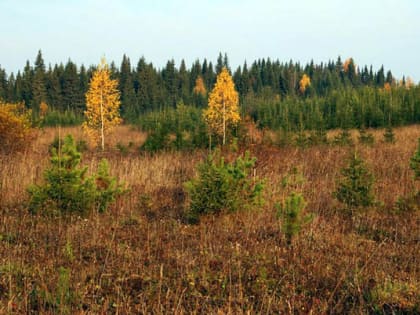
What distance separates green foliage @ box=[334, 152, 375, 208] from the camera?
6.86 meters

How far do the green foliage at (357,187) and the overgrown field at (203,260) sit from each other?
0.74 ft

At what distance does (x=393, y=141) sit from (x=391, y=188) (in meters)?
10.3

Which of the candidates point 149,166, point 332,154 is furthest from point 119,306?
point 332,154

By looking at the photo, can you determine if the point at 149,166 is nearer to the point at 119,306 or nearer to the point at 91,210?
the point at 91,210

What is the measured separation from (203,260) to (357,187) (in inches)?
149

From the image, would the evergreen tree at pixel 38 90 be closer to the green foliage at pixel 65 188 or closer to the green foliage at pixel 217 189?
the green foliage at pixel 65 188

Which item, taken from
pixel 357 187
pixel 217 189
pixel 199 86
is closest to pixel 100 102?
pixel 217 189

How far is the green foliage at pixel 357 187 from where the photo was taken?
686 centimetres

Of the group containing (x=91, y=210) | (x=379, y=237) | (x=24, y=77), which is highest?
(x=24, y=77)

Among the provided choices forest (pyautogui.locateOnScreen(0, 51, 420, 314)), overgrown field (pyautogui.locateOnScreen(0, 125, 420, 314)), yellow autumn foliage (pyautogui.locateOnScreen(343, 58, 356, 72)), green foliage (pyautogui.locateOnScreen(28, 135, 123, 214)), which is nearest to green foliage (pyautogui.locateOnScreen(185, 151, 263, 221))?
forest (pyautogui.locateOnScreen(0, 51, 420, 314))

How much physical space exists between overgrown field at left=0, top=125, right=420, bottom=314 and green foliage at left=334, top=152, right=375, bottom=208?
22 centimetres

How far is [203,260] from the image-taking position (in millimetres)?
4492

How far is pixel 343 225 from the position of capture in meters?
5.97

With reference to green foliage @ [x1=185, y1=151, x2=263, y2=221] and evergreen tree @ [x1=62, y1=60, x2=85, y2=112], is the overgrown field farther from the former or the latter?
evergreen tree @ [x1=62, y1=60, x2=85, y2=112]
